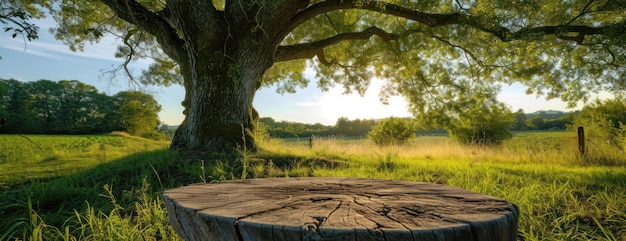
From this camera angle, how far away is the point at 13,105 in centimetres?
2320

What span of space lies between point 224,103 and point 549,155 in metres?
8.74

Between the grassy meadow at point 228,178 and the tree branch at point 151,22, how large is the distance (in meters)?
2.90

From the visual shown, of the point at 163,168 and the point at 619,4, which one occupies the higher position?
the point at 619,4

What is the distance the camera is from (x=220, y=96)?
830cm

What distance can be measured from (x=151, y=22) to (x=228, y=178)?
4970mm

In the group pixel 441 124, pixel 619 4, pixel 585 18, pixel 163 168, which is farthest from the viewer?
pixel 441 124

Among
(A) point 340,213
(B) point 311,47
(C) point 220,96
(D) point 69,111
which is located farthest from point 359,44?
(D) point 69,111

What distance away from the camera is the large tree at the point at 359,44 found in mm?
8266

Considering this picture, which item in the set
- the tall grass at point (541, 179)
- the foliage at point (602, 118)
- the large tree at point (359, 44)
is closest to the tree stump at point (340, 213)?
the tall grass at point (541, 179)

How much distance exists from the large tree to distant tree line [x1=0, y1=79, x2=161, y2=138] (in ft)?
46.9

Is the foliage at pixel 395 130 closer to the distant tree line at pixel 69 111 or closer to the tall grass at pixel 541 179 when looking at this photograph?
the tall grass at pixel 541 179

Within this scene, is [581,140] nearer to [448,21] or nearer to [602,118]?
[602,118]

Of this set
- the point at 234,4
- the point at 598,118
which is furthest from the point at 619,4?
the point at 234,4

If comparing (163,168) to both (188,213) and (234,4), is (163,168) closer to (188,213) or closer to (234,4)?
(234,4)
